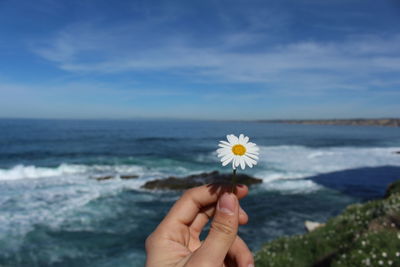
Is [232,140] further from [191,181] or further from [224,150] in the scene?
[191,181]

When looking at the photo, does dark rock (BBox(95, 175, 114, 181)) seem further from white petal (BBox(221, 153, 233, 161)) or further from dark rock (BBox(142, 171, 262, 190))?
white petal (BBox(221, 153, 233, 161))

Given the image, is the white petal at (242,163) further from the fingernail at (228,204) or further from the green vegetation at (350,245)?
the green vegetation at (350,245)

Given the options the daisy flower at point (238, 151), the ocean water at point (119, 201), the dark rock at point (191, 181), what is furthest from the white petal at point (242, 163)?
the dark rock at point (191, 181)

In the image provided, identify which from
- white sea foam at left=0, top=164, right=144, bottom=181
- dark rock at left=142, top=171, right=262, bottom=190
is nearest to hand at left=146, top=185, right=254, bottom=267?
dark rock at left=142, top=171, right=262, bottom=190

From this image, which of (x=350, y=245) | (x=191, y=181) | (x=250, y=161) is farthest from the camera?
(x=191, y=181)

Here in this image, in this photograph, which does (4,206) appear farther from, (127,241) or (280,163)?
(280,163)

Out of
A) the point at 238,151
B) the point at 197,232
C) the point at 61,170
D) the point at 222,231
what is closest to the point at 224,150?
the point at 238,151

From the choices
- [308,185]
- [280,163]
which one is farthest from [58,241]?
[280,163]
